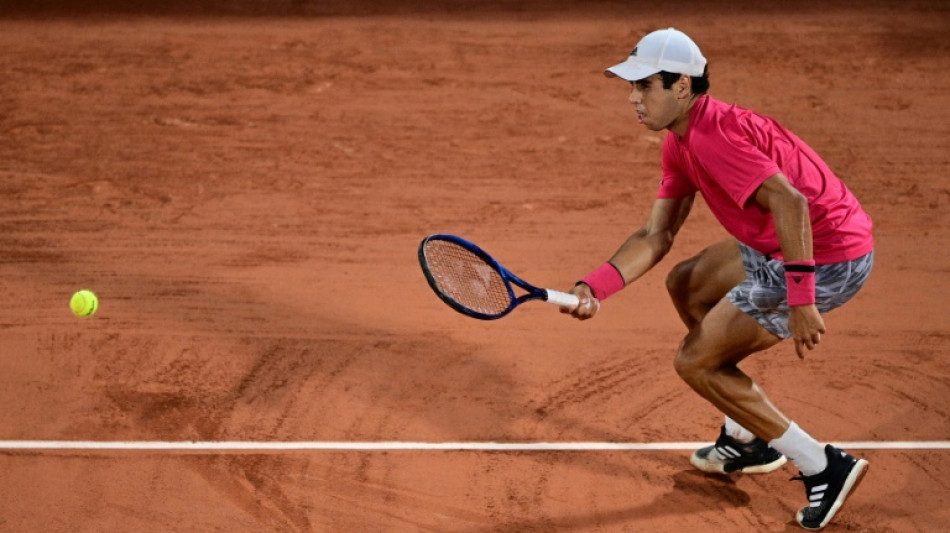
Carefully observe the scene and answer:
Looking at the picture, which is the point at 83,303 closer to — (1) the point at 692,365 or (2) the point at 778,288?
(1) the point at 692,365

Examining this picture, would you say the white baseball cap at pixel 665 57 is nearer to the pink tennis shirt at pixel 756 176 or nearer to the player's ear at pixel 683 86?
the player's ear at pixel 683 86

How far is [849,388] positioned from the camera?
6027mm

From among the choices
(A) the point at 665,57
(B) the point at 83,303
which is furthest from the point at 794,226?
(B) the point at 83,303

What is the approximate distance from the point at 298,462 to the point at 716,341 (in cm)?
202

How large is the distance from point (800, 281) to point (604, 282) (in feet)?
2.97

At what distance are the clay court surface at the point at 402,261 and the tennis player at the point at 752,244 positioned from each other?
495 millimetres

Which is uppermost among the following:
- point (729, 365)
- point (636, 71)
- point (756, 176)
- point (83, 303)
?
point (636, 71)

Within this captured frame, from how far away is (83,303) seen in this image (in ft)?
21.3

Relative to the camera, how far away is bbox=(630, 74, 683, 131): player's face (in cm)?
468

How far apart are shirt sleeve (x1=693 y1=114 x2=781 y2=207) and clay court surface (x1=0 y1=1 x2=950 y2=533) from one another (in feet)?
5.10

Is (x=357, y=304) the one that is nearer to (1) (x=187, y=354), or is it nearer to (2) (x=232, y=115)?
(1) (x=187, y=354)

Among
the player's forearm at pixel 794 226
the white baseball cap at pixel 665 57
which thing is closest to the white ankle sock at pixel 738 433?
the player's forearm at pixel 794 226

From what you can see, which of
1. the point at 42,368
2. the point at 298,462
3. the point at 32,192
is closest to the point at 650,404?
the point at 298,462

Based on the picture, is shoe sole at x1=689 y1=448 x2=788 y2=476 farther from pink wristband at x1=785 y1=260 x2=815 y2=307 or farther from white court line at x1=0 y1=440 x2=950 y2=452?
pink wristband at x1=785 y1=260 x2=815 y2=307
